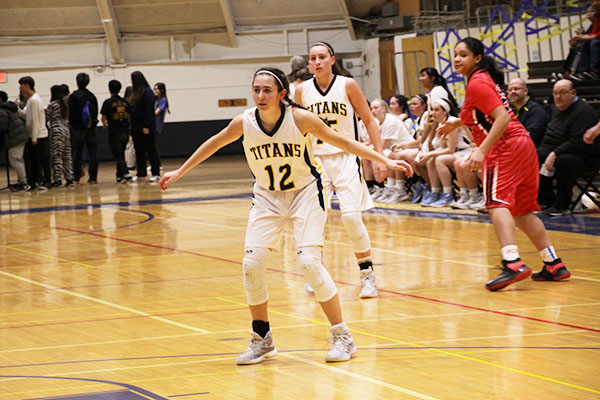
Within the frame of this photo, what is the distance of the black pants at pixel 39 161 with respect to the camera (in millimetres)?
15649

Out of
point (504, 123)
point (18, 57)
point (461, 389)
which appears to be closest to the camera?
point (461, 389)

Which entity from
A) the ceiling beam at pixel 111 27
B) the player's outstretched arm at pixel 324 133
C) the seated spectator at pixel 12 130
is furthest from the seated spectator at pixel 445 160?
the ceiling beam at pixel 111 27

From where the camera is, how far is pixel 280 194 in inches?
173

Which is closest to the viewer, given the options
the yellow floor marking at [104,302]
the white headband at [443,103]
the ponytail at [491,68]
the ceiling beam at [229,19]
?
the yellow floor marking at [104,302]

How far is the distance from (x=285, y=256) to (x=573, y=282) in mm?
2634

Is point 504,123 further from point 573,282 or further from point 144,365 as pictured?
point 144,365

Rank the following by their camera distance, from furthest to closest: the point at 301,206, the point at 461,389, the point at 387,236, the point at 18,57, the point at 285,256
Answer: the point at 18,57 < the point at 387,236 < the point at 285,256 < the point at 301,206 < the point at 461,389

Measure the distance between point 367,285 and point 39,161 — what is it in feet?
37.5

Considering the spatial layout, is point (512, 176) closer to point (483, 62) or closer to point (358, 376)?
point (483, 62)

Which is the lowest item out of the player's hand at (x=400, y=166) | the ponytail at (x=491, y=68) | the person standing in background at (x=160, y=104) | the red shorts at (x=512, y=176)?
the red shorts at (x=512, y=176)

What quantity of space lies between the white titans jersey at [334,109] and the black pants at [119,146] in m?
10.5

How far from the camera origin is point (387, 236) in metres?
8.68

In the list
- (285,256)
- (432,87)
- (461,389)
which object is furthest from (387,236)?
(461,389)

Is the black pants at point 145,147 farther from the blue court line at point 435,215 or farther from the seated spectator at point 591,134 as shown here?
the seated spectator at point 591,134
